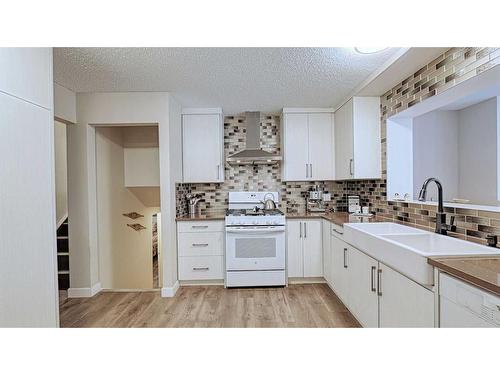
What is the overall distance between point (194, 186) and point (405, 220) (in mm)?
2694

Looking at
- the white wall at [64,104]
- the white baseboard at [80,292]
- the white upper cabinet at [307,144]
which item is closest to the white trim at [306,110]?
the white upper cabinet at [307,144]

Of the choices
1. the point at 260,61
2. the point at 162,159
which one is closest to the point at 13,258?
the point at 162,159

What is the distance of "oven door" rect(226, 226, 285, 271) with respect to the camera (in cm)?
332

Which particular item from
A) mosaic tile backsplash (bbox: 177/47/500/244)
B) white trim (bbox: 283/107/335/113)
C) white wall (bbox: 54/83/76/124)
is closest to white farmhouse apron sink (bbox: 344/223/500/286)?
mosaic tile backsplash (bbox: 177/47/500/244)

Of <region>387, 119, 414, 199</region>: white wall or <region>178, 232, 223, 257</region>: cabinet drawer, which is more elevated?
<region>387, 119, 414, 199</region>: white wall

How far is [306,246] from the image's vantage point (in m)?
3.44

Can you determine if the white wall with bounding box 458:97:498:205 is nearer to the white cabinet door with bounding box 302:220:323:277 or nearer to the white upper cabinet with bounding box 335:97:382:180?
the white upper cabinet with bounding box 335:97:382:180

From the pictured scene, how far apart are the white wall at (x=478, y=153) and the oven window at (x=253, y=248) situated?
2376 millimetres

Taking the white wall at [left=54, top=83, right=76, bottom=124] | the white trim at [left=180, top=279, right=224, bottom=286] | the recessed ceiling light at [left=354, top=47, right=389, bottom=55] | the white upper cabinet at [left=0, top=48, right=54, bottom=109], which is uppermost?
the recessed ceiling light at [left=354, top=47, right=389, bottom=55]

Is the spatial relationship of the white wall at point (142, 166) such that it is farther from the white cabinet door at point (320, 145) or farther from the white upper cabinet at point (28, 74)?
the white upper cabinet at point (28, 74)

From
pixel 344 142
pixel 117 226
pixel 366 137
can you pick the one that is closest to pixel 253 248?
pixel 344 142

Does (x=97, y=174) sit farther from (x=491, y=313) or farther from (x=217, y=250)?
(x=491, y=313)

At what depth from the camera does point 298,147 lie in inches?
147

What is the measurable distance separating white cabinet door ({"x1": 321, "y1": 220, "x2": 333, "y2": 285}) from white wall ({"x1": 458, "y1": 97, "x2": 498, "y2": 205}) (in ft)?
5.38
